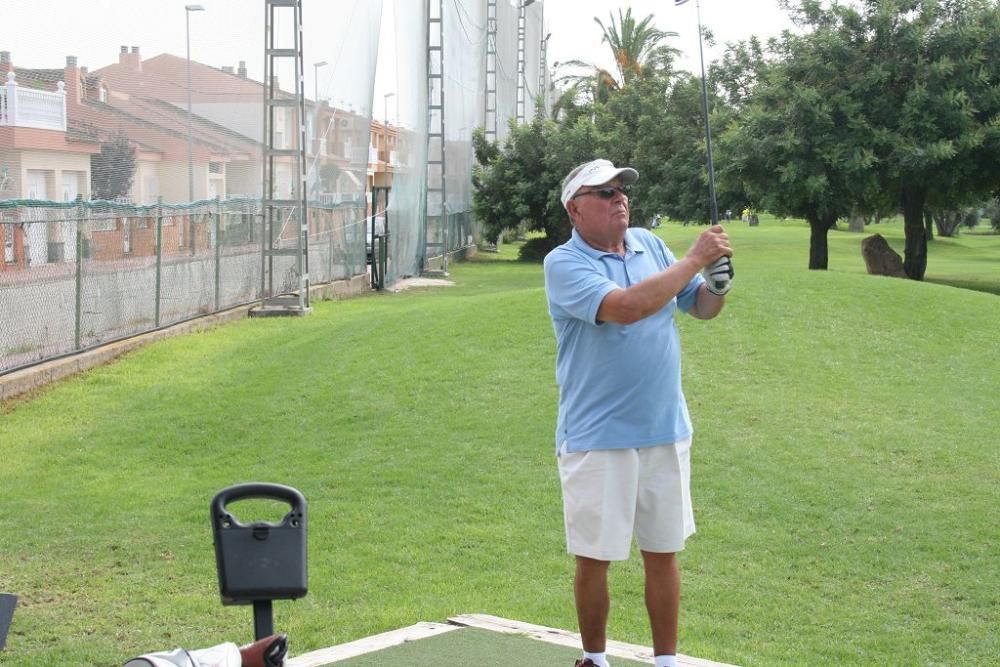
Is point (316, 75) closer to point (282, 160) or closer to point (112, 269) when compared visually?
point (282, 160)

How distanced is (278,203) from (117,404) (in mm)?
7491

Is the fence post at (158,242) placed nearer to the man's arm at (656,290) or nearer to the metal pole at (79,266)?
the metal pole at (79,266)

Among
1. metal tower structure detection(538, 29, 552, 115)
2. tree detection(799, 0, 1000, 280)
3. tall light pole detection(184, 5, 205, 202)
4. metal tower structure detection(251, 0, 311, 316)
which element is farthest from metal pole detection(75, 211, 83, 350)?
metal tower structure detection(538, 29, 552, 115)

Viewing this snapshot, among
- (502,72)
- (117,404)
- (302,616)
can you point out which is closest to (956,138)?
(117,404)

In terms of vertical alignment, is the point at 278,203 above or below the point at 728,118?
below

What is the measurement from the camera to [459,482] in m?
7.89

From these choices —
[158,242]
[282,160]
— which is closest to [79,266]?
[158,242]

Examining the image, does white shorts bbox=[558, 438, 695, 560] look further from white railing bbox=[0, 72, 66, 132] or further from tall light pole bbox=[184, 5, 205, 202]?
tall light pole bbox=[184, 5, 205, 202]

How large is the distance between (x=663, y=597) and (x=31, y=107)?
814cm

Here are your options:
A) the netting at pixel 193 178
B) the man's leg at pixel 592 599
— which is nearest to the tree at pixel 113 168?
the netting at pixel 193 178

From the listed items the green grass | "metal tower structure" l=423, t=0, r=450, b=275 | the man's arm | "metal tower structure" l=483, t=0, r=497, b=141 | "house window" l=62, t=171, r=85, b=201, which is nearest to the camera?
the man's arm

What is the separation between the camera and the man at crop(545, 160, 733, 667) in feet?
12.5

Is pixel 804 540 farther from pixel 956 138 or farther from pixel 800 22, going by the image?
pixel 800 22

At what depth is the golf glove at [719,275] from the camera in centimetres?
392
